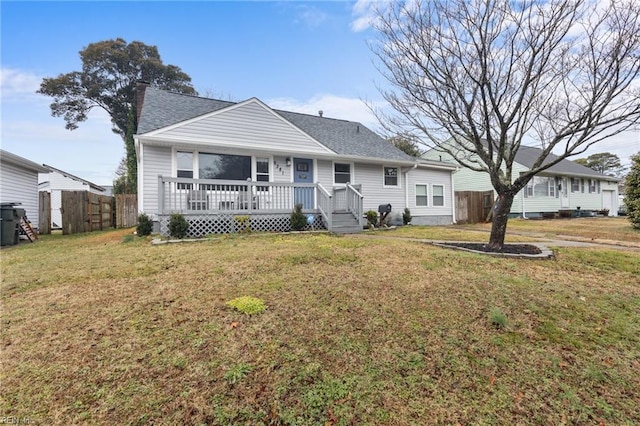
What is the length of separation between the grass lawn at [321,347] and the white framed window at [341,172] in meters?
8.52

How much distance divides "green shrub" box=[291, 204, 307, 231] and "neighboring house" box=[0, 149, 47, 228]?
30.7 ft

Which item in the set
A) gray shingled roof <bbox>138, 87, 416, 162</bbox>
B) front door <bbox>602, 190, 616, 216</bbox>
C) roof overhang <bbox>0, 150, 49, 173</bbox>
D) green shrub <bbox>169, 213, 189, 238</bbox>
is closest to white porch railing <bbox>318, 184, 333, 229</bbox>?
gray shingled roof <bbox>138, 87, 416, 162</bbox>

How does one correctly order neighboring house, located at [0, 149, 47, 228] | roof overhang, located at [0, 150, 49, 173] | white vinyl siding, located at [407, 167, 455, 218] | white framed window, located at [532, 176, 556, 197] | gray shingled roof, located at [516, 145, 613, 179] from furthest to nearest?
gray shingled roof, located at [516, 145, 613, 179], white framed window, located at [532, 176, 556, 197], white vinyl siding, located at [407, 167, 455, 218], neighboring house, located at [0, 149, 47, 228], roof overhang, located at [0, 150, 49, 173]

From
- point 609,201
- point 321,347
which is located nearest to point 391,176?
point 321,347

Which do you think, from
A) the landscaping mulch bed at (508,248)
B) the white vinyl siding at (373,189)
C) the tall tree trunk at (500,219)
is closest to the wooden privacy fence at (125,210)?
the white vinyl siding at (373,189)

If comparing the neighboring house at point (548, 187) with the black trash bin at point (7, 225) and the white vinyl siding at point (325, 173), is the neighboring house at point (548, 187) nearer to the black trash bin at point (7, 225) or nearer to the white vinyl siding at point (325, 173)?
the white vinyl siding at point (325, 173)

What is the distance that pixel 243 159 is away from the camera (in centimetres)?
1102

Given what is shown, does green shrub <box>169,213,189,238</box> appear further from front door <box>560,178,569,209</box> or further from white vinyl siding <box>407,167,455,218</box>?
front door <box>560,178,569,209</box>

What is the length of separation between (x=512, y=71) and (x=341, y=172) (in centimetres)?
759

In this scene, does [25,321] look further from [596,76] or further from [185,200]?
[596,76]

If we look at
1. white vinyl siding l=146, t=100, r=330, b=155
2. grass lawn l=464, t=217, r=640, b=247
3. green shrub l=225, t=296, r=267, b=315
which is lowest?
green shrub l=225, t=296, r=267, b=315

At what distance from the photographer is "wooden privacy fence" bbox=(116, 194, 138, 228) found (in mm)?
14109

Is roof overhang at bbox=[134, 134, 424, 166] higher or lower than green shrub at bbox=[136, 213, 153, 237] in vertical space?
higher

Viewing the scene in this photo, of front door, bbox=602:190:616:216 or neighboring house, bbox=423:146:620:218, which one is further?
front door, bbox=602:190:616:216
